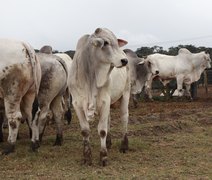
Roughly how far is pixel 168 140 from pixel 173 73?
9.54 m

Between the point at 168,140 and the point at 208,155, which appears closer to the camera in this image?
the point at 208,155

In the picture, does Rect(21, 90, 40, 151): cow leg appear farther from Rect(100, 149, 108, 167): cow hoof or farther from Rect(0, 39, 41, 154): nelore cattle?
Rect(100, 149, 108, 167): cow hoof

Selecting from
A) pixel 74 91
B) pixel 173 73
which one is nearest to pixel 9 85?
pixel 74 91

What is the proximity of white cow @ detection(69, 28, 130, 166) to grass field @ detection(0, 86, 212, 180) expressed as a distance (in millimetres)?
448

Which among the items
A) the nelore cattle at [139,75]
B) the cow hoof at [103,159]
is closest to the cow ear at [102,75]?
the cow hoof at [103,159]

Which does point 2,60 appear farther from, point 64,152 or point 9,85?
point 64,152

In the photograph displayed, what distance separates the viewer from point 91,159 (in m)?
6.00

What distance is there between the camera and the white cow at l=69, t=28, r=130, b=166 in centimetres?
585

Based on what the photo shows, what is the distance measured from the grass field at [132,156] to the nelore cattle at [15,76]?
2.02ft

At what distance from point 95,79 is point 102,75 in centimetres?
12

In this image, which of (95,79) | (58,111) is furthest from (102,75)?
(58,111)

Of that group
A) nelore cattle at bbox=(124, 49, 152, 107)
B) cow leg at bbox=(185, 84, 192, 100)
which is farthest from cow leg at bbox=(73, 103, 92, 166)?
cow leg at bbox=(185, 84, 192, 100)

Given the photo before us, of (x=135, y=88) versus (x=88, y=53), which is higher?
(x=88, y=53)

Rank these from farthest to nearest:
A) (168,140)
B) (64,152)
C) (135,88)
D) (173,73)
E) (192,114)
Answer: (173,73)
(135,88)
(192,114)
(168,140)
(64,152)
